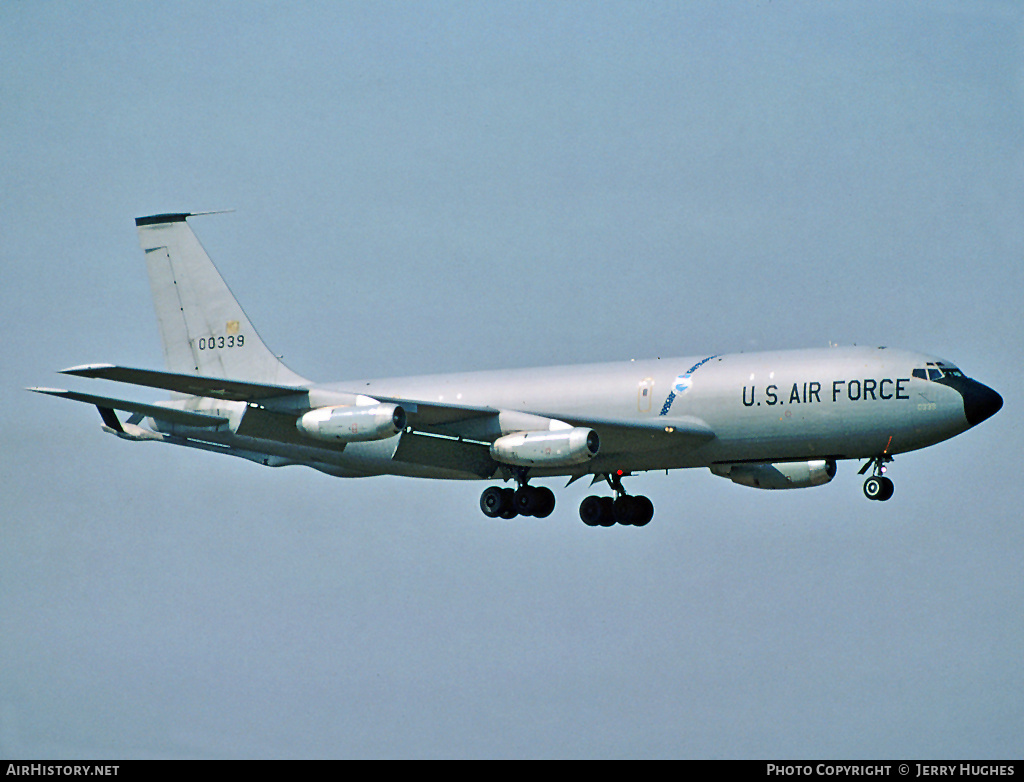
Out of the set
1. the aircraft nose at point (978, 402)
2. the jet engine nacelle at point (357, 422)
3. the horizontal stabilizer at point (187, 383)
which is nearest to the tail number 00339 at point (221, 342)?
the horizontal stabilizer at point (187, 383)

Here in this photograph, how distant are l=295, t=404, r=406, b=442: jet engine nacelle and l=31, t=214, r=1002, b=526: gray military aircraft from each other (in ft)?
0.14

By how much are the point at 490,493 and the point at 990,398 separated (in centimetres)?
1623

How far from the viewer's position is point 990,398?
160 feet

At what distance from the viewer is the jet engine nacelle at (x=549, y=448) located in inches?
1933

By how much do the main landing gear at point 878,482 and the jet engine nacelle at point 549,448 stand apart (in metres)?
8.43

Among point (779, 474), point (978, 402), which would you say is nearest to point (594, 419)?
point (779, 474)

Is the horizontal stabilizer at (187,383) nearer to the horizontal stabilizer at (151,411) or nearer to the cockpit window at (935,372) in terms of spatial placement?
the horizontal stabilizer at (151,411)

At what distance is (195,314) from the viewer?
5950cm

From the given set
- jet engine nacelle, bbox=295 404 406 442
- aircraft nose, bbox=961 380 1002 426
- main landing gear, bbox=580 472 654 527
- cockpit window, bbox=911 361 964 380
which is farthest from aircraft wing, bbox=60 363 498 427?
aircraft nose, bbox=961 380 1002 426

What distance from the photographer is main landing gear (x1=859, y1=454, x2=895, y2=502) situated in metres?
49.3

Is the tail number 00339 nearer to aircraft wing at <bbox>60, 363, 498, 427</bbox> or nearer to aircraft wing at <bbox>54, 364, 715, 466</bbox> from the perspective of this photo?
aircraft wing at <bbox>54, 364, 715, 466</bbox>

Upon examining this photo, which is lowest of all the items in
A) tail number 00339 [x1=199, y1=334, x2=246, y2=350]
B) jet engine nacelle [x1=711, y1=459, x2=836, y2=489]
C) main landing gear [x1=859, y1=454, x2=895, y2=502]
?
main landing gear [x1=859, y1=454, x2=895, y2=502]

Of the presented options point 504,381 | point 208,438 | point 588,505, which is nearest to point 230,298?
point 208,438
